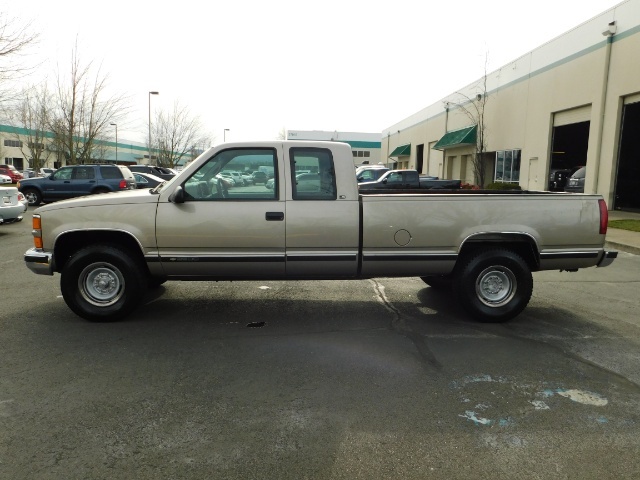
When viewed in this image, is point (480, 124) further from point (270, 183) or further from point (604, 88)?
point (270, 183)

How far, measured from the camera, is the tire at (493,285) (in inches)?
221

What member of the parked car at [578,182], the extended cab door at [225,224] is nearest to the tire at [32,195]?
the extended cab door at [225,224]

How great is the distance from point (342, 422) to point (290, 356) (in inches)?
50.5

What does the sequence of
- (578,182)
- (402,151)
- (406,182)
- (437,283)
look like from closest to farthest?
1. (437,283)
2. (578,182)
3. (406,182)
4. (402,151)

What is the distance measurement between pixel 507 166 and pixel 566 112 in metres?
6.16

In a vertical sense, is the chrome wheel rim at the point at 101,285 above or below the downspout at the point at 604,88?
below

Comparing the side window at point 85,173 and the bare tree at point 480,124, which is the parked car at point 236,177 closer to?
the side window at point 85,173

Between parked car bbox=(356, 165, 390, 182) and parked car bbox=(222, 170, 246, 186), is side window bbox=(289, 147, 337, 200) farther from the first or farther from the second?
parked car bbox=(356, 165, 390, 182)

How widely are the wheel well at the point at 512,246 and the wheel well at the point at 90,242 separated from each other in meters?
3.70

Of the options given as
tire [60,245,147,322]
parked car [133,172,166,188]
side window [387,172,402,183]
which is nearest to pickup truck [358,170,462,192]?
side window [387,172,402,183]

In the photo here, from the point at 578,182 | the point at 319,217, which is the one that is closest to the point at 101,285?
the point at 319,217

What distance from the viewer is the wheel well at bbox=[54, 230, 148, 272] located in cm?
543

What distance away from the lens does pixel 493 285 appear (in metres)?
5.81

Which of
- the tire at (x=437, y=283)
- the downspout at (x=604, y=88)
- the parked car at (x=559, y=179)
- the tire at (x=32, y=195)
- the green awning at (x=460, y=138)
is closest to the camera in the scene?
the tire at (x=437, y=283)
